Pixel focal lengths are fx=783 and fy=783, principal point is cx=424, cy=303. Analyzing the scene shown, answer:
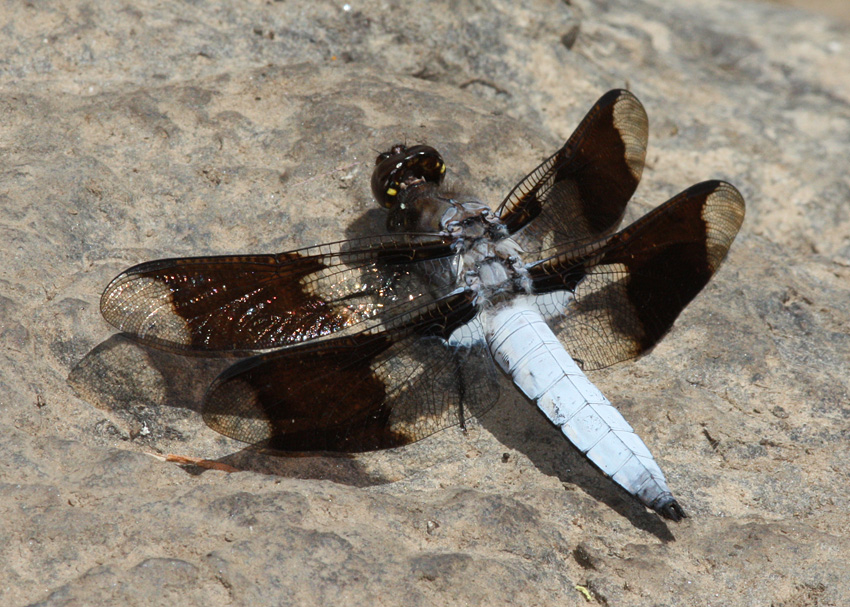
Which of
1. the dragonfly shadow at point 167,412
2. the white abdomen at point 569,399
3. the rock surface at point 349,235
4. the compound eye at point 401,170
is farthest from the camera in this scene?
the compound eye at point 401,170

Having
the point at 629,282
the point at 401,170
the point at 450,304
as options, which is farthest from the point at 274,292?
the point at 629,282

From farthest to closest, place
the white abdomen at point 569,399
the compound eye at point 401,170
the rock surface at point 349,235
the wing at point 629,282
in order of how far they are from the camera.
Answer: the compound eye at point 401,170
the wing at point 629,282
the white abdomen at point 569,399
the rock surface at point 349,235

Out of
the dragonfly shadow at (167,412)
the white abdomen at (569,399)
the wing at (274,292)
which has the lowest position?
the dragonfly shadow at (167,412)

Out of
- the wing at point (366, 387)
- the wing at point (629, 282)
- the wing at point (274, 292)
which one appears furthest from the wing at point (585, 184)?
the wing at point (366, 387)

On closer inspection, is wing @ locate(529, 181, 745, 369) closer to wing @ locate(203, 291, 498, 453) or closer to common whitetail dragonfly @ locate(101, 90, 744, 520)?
common whitetail dragonfly @ locate(101, 90, 744, 520)

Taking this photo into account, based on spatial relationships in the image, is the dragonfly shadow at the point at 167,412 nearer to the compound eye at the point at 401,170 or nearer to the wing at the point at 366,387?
the wing at the point at 366,387

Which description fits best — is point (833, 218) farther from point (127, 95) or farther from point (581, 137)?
point (127, 95)

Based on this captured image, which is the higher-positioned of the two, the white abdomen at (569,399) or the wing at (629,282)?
the wing at (629,282)

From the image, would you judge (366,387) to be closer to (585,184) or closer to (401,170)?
(401,170)
